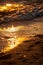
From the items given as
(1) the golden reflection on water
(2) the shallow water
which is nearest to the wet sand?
(2) the shallow water

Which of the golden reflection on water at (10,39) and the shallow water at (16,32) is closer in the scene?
the golden reflection on water at (10,39)

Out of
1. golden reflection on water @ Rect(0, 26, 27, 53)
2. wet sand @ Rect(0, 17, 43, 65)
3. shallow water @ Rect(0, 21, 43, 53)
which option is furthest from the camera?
shallow water @ Rect(0, 21, 43, 53)

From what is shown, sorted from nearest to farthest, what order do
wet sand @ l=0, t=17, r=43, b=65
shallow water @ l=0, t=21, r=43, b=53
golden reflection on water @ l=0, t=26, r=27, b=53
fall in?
1. wet sand @ l=0, t=17, r=43, b=65
2. golden reflection on water @ l=0, t=26, r=27, b=53
3. shallow water @ l=0, t=21, r=43, b=53

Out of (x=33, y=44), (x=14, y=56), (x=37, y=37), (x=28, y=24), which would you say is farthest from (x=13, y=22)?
(x=14, y=56)

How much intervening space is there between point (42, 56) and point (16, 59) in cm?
71

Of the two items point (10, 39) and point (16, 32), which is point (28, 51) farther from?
point (16, 32)

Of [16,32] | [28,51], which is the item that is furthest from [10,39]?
[28,51]

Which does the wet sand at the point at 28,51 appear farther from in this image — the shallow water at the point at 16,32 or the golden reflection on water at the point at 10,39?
the golden reflection on water at the point at 10,39

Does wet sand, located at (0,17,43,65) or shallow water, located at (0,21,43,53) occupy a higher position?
shallow water, located at (0,21,43,53)

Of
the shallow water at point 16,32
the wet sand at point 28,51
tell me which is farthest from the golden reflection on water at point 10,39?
the wet sand at point 28,51

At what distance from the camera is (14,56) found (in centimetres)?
595

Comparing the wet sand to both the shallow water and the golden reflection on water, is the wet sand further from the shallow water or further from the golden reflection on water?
the golden reflection on water

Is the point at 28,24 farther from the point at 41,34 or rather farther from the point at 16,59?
the point at 16,59

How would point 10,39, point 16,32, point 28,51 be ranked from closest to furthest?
point 28,51 < point 10,39 < point 16,32
